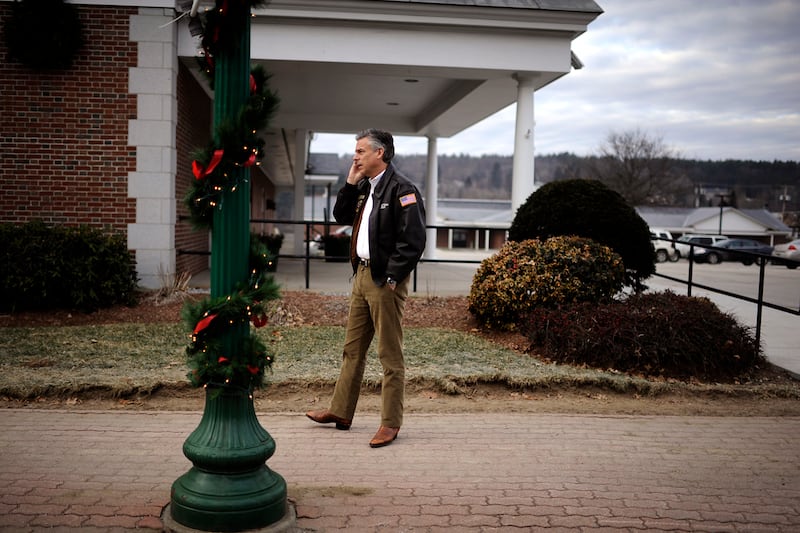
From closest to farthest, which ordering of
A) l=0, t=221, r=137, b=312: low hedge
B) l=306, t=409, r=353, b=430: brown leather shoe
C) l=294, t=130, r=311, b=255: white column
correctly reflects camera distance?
l=306, t=409, r=353, b=430: brown leather shoe → l=0, t=221, r=137, b=312: low hedge → l=294, t=130, r=311, b=255: white column

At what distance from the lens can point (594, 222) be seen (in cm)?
905

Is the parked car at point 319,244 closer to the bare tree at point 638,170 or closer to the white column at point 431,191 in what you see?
the white column at point 431,191

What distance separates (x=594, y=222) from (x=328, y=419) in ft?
17.1

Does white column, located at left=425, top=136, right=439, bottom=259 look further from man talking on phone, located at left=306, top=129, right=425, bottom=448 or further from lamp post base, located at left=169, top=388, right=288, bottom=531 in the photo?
lamp post base, located at left=169, top=388, right=288, bottom=531

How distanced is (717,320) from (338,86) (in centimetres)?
1062

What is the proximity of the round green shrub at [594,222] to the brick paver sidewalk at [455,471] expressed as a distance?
357cm

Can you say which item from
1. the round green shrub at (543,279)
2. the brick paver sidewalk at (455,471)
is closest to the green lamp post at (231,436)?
Result: the brick paver sidewalk at (455,471)

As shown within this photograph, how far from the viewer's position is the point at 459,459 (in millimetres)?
4621

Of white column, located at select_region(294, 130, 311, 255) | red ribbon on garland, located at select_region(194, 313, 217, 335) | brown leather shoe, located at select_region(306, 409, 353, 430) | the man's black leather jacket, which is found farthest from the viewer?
white column, located at select_region(294, 130, 311, 255)

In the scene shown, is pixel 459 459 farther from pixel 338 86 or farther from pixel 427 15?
pixel 338 86

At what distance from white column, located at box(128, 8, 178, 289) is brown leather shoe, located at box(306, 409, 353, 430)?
20.0ft

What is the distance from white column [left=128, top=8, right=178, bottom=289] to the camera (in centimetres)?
1049

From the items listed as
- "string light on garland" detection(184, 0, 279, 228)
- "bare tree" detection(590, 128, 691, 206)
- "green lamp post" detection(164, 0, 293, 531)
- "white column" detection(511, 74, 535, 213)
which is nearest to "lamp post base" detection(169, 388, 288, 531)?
"green lamp post" detection(164, 0, 293, 531)

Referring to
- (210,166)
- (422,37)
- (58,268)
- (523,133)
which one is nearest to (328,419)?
(210,166)
